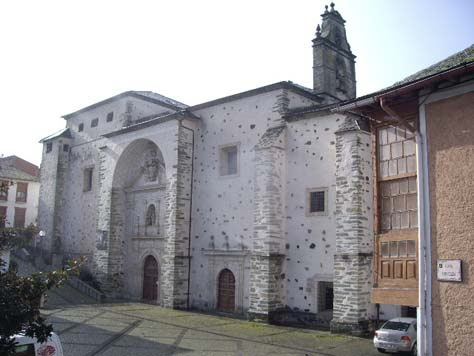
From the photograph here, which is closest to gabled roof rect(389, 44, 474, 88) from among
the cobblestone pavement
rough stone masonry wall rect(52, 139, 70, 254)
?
the cobblestone pavement

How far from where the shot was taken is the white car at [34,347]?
271 inches

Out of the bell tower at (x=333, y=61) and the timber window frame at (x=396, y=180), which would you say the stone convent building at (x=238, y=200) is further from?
the timber window frame at (x=396, y=180)

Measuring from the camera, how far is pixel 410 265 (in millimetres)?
8852

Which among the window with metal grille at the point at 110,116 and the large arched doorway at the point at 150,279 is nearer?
the large arched doorway at the point at 150,279

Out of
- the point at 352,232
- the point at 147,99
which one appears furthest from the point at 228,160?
the point at 147,99

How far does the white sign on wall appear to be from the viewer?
7900 millimetres

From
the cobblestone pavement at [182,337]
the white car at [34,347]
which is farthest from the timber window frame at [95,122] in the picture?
the white car at [34,347]

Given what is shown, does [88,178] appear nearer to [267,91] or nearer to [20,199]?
[267,91]

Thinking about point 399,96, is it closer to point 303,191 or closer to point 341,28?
point 303,191

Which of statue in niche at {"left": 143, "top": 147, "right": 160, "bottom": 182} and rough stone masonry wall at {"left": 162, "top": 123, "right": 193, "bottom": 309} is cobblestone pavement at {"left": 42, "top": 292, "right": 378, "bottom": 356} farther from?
statue in niche at {"left": 143, "top": 147, "right": 160, "bottom": 182}

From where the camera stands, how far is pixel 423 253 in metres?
8.45

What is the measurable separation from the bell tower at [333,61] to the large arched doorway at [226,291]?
8.98 metres

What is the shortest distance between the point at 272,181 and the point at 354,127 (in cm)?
403

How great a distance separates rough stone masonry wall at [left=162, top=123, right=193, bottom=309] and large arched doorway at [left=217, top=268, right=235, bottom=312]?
6.23 ft
